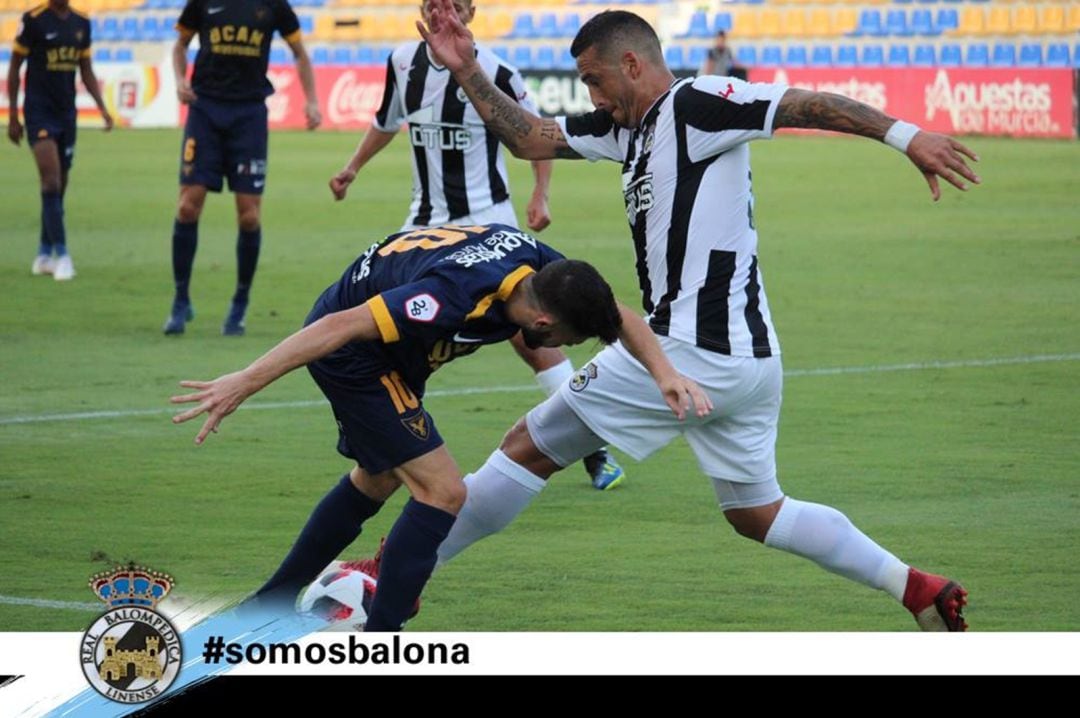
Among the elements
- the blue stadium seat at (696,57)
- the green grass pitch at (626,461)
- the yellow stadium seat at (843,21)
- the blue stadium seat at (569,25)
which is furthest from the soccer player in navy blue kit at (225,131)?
the blue stadium seat at (569,25)

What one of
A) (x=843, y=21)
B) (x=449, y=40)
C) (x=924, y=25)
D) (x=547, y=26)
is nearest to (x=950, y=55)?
(x=924, y=25)

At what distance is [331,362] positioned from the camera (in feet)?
18.2

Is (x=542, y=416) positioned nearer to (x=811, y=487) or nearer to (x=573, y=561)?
(x=573, y=561)

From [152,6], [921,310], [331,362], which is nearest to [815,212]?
[921,310]

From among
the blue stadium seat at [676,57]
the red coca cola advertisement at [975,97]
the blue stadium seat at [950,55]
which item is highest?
the blue stadium seat at [676,57]

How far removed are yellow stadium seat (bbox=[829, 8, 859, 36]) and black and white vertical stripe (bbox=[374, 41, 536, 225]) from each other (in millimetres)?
30871

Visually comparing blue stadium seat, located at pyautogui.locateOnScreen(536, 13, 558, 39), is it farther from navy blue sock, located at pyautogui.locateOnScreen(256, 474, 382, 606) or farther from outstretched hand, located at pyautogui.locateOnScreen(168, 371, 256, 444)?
outstretched hand, located at pyautogui.locateOnScreen(168, 371, 256, 444)

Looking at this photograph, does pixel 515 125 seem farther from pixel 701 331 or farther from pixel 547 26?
pixel 547 26

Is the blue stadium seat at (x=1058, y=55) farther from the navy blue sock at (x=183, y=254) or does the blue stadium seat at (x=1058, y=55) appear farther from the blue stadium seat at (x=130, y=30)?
the navy blue sock at (x=183, y=254)

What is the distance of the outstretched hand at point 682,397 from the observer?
211 inches

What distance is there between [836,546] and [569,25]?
37.6 m

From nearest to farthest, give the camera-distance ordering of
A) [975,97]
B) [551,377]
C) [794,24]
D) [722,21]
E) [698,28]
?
1. [551,377]
2. [975,97]
3. [794,24]
4. [698,28]
5. [722,21]

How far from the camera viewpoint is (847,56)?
125 ft

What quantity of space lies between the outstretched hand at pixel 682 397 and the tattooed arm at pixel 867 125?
2.66ft
